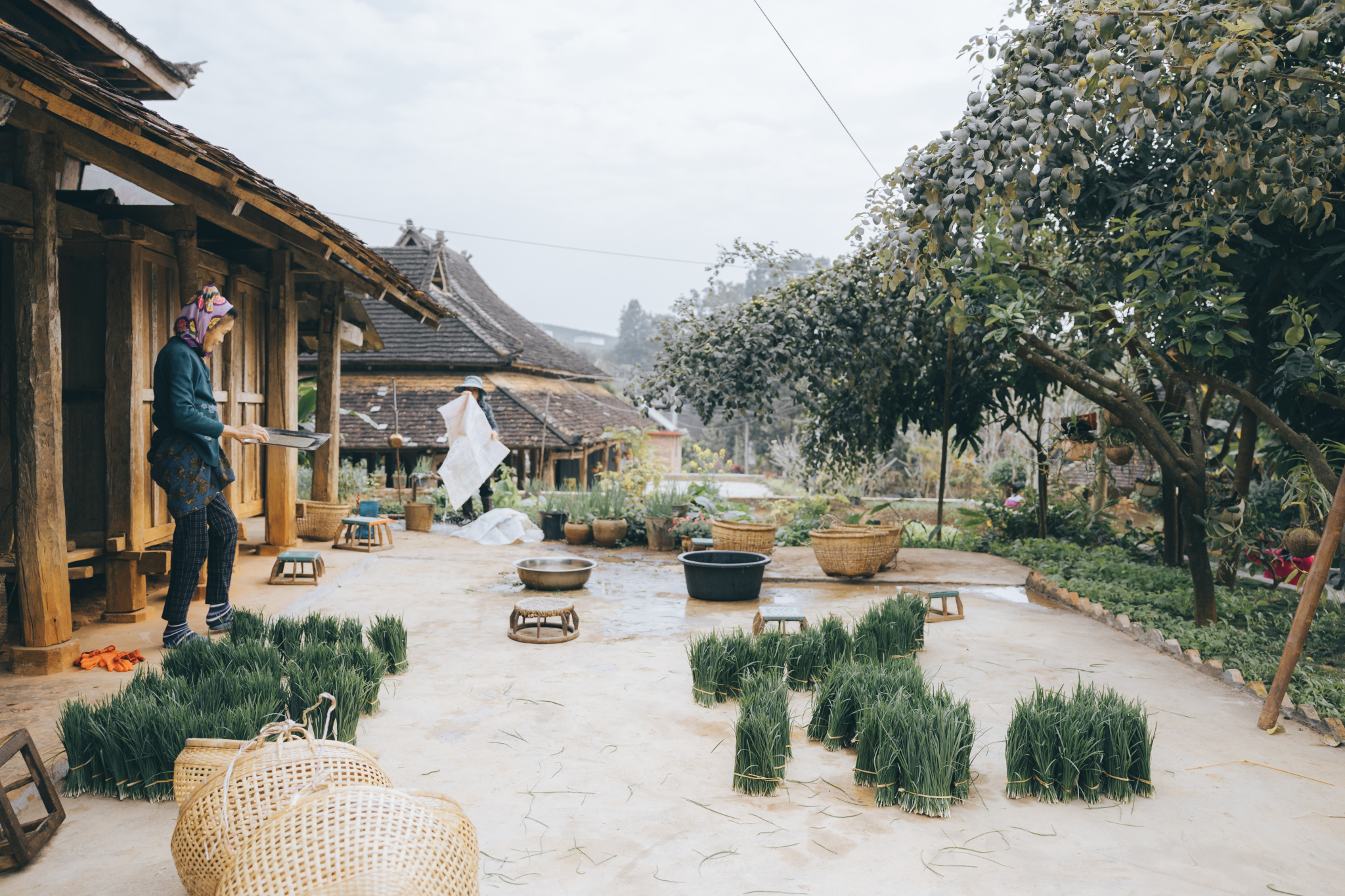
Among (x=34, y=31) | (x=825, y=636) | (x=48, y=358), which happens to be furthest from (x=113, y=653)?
(x=34, y=31)

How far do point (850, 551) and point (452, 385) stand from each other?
12278mm

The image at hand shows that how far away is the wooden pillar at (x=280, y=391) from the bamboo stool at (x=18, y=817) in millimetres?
4984

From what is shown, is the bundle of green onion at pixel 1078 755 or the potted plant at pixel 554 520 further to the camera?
the potted plant at pixel 554 520

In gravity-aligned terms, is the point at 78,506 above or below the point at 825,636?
above

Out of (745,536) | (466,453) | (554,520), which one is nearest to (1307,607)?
(745,536)

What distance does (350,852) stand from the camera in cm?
179

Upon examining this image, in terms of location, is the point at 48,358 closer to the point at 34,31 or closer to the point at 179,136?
the point at 179,136

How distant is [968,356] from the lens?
31.0 ft

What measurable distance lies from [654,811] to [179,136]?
4136mm

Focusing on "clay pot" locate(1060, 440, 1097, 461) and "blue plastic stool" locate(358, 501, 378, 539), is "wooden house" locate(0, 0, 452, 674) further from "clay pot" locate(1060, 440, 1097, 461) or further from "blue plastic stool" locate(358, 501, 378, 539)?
"clay pot" locate(1060, 440, 1097, 461)

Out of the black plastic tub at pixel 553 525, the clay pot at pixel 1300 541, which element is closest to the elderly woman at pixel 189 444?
the black plastic tub at pixel 553 525

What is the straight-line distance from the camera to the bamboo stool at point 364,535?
348 inches

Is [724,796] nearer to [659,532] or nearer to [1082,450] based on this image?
[659,532]

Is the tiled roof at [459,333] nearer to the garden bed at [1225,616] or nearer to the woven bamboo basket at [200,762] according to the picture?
the garden bed at [1225,616]
